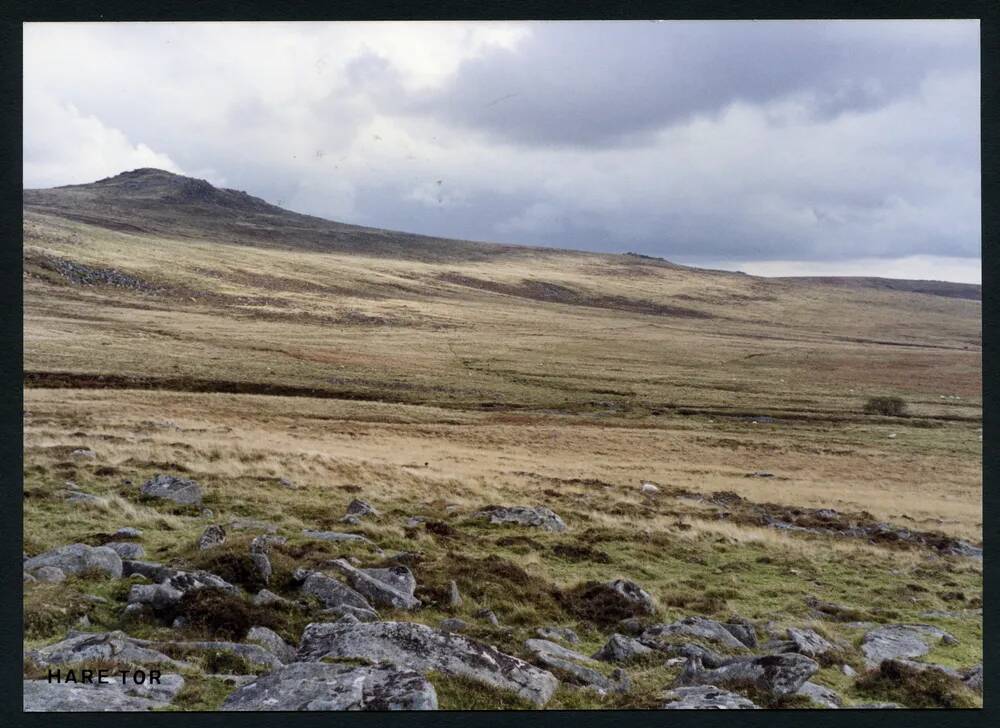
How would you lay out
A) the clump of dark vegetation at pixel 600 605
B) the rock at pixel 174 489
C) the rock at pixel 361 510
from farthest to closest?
1. the rock at pixel 361 510
2. the rock at pixel 174 489
3. the clump of dark vegetation at pixel 600 605

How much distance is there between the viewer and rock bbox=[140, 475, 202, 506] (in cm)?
1272

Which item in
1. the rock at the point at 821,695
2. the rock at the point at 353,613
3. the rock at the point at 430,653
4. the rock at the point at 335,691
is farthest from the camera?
the rock at the point at 353,613

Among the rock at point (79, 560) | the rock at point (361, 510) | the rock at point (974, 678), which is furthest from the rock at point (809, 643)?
the rock at point (79, 560)

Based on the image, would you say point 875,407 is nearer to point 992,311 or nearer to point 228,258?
point 992,311

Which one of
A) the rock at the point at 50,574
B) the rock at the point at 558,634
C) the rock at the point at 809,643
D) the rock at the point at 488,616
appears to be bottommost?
the rock at the point at 558,634

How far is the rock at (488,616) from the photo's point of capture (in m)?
8.97

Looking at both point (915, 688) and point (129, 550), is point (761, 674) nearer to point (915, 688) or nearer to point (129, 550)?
point (915, 688)

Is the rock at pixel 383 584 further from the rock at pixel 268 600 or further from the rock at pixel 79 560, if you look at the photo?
the rock at pixel 79 560

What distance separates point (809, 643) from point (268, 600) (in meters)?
7.01

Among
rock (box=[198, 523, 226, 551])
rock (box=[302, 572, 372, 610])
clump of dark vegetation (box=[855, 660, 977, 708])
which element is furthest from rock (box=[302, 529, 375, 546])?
clump of dark vegetation (box=[855, 660, 977, 708])

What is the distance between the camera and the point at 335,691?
7219 millimetres

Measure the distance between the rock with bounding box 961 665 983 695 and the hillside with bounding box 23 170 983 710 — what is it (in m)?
0.07

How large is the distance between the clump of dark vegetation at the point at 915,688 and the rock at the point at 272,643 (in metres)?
6.86
